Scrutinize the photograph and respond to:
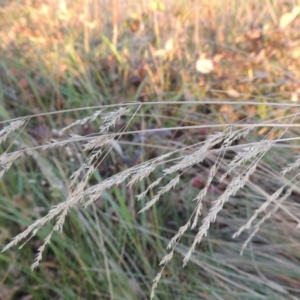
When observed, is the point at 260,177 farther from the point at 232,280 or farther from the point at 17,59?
the point at 17,59

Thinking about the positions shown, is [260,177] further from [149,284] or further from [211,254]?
[149,284]

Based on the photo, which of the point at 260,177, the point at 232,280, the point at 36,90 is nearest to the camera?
the point at 232,280

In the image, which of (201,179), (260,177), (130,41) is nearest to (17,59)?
(130,41)

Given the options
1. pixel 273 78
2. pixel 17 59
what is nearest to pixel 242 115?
pixel 273 78

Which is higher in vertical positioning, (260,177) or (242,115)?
(260,177)

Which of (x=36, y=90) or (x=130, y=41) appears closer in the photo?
(x=36, y=90)

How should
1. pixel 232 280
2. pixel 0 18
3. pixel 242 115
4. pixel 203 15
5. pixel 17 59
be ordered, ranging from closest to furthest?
pixel 232 280, pixel 242 115, pixel 17 59, pixel 203 15, pixel 0 18
